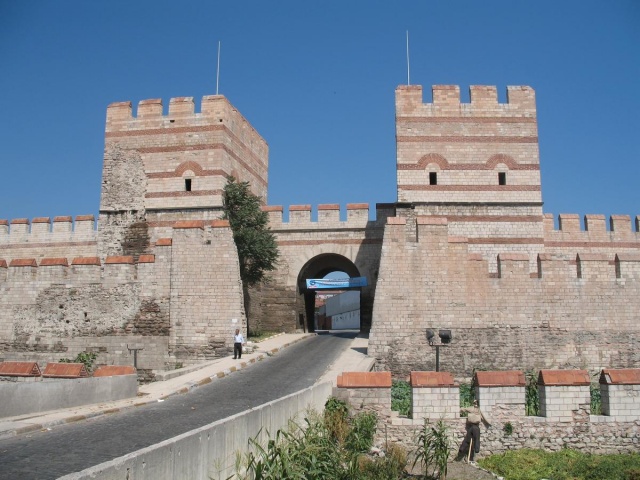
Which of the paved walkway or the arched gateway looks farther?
the arched gateway

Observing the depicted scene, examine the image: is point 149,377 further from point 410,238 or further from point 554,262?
point 554,262

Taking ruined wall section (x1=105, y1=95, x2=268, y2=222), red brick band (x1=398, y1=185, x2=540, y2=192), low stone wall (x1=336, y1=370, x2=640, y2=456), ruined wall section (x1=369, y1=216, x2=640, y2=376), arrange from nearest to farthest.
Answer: low stone wall (x1=336, y1=370, x2=640, y2=456) < ruined wall section (x1=369, y1=216, x2=640, y2=376) < red brick band (x1=398, y1=185, x2=540, y2=192) < ruined wall section (x1=105, y1=95, x2=268, y2=222)

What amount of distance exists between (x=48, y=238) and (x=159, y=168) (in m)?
5.67

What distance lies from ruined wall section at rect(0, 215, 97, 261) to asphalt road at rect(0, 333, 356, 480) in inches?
468

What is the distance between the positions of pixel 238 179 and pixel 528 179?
10.8 m

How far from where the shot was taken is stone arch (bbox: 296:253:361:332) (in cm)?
2233

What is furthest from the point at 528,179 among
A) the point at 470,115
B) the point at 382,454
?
the point at 382,454

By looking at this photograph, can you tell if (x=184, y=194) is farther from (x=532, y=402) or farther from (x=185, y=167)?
(x=532, y=402)

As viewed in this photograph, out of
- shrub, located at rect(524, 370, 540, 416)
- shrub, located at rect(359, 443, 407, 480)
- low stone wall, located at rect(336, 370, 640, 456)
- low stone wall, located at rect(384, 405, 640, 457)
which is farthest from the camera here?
shrub, located at rect(524, 370, 540, 416)

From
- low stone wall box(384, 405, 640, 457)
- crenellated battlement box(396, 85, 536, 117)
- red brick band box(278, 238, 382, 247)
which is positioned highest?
crenellated battlement box(396, 85, 536, 117)

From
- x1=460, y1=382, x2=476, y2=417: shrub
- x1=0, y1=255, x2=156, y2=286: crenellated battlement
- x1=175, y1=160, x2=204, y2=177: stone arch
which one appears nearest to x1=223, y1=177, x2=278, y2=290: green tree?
x1=175, y1=160, x2=204, y2=177: stone arch

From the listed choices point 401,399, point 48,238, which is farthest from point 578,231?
point 48,238

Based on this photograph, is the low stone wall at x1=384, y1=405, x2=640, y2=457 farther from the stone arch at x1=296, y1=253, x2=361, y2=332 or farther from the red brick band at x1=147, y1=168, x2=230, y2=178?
the red brick band at x1=147, y1=168, x2=230, y2=178

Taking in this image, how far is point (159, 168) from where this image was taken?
21891 mm
